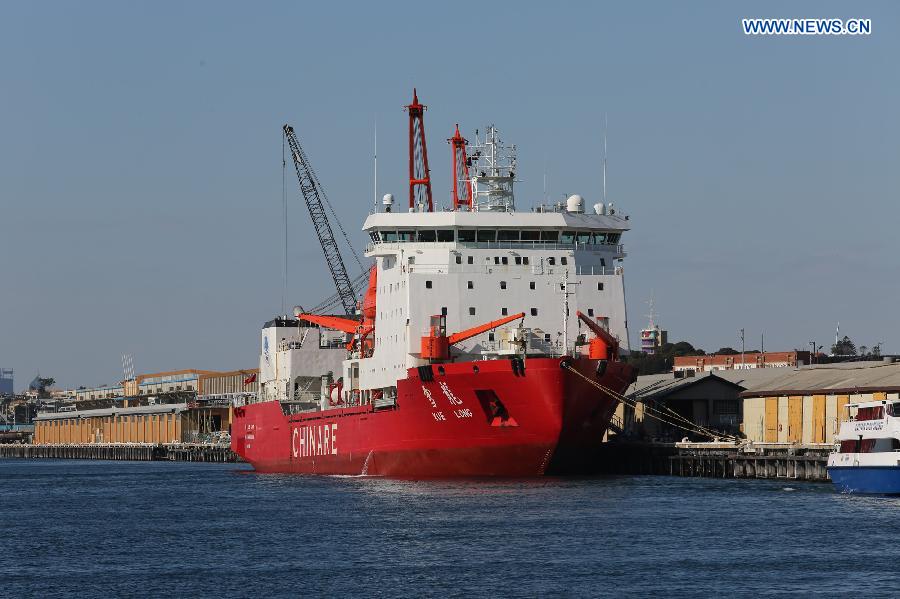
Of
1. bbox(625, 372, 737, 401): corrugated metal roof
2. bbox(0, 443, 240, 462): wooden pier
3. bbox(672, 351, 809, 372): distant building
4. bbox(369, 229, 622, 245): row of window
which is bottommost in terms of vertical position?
bbox(0, 443, 240, 462): wooden pier

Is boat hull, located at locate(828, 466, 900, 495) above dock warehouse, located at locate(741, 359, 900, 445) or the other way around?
the other way around

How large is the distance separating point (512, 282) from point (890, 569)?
27990 millimetres

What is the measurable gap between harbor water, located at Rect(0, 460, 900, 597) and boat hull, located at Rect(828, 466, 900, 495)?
49 centimetres

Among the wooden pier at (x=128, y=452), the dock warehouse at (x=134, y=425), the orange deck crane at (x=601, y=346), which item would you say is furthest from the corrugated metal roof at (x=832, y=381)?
the dock warehouse at (x=134, y=425)

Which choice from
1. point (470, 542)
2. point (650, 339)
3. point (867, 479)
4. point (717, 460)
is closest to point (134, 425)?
point (650, 339)

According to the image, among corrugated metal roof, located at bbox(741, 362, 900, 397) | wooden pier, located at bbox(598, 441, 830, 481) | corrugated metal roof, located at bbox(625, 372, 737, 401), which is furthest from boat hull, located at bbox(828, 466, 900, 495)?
corrugated metal roof, located at bbox(625, 372, 737, 401)

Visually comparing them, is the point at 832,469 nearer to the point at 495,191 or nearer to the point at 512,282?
the point at 512,282

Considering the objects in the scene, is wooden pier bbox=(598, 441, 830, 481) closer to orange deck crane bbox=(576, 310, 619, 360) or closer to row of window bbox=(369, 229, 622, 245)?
orange deck crane bbox=(576, 310, 619, 360)

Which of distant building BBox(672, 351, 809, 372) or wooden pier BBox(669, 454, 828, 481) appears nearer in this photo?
wooden pier BBox(669, 454, 828, 481)

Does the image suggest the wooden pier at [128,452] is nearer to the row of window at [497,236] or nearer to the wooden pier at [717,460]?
the wooden pier at [717,460]

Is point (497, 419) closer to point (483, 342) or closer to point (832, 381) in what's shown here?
point (483, 342)

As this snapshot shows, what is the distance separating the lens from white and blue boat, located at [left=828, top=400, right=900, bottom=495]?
4572cm

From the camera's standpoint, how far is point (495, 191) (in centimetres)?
6338

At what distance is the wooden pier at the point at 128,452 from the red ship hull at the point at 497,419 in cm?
5140
